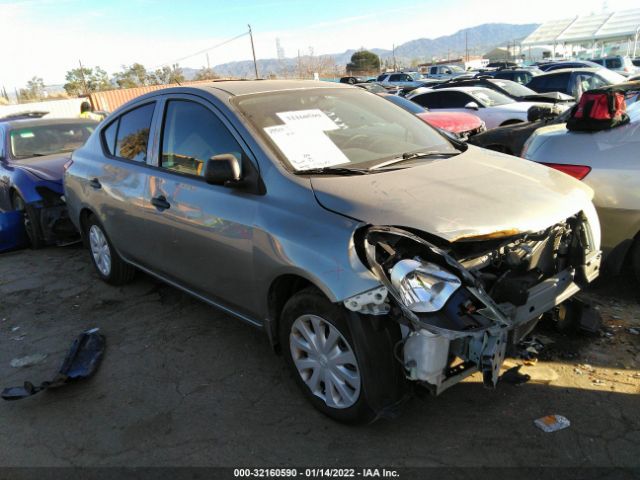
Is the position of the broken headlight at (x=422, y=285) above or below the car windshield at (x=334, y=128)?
below

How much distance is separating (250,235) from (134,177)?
1590mm

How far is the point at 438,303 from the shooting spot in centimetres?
224

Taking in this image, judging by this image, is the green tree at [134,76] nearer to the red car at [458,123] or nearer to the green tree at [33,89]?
the green tree at [33,89]

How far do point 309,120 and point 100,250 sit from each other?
2779mm

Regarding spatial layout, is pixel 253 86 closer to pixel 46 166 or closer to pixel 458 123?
pixel 46 166

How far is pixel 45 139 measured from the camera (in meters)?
7.27

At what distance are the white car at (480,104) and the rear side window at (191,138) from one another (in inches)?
298

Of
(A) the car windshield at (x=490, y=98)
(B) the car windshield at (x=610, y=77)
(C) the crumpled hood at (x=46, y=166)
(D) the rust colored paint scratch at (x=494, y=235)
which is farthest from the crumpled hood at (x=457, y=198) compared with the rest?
(B) the car windshield at (x=610, y=77)

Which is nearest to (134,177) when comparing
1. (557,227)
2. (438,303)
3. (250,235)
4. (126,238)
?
(126,238)

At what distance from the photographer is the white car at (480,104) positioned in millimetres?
9719

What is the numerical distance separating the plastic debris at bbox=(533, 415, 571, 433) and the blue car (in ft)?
18.9

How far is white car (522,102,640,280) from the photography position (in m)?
3.48

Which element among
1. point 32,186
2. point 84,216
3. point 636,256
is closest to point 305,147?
point 636,256

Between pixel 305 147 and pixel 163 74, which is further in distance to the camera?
pixel 163 74
